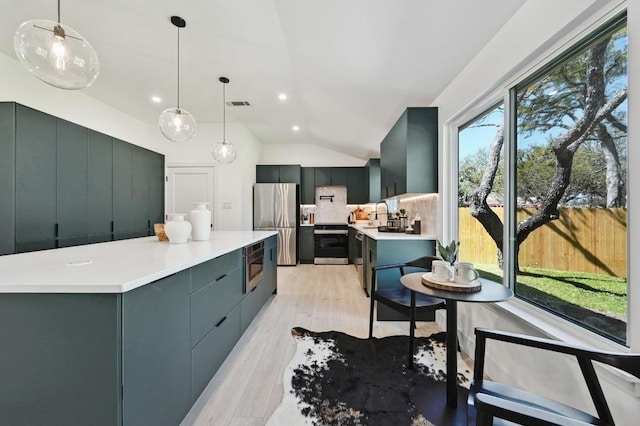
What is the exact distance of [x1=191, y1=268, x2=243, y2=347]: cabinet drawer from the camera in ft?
5.29

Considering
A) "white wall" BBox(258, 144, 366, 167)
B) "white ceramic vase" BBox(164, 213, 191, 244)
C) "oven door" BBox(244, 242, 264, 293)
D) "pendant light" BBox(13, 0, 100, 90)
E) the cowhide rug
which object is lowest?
the cowhide rug

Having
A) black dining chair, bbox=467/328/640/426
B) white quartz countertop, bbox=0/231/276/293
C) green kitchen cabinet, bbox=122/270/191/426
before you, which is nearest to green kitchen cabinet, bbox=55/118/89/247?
white quartz countertop, bbox=0/231/276/293

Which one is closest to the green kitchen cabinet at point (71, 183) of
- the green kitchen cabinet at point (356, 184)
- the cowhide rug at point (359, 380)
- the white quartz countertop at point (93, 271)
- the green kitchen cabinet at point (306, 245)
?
the white quartz countertop at point (93, 271)

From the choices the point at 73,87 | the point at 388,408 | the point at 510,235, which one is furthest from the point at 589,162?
the point at 73,87

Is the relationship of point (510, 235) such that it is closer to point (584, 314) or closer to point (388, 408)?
point (584, 314)

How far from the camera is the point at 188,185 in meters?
5.06

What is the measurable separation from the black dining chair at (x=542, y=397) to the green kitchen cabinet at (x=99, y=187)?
3.98 meters

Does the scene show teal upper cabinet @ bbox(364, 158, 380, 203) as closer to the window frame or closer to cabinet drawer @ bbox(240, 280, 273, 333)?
the window frame

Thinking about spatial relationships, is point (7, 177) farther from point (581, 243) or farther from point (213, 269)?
point (581, 243)

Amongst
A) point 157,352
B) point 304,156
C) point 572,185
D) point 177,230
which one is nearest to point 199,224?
point 177,230

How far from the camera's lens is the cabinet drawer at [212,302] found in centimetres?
161

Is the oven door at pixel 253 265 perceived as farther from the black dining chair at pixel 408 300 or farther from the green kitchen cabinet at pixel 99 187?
the green kitchen cabinet at pixel 99 187

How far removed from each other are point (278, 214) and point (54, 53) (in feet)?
15.2

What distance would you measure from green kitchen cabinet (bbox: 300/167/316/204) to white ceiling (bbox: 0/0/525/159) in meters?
2.43
